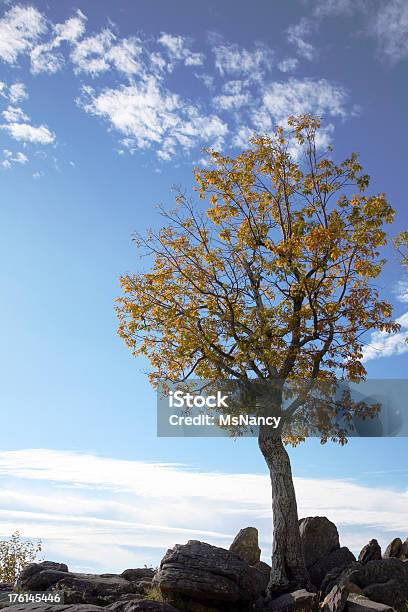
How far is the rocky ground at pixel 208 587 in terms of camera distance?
18.6m

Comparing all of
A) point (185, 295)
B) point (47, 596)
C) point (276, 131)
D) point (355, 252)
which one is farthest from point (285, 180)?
point (47, 596)

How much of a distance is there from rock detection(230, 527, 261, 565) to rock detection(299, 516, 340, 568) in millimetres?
2221

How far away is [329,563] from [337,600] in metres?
7.78

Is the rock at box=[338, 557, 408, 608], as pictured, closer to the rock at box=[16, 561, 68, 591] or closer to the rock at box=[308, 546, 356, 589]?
the rock at box=[308, 546, 356, 589]

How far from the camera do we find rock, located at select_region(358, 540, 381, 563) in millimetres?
24844

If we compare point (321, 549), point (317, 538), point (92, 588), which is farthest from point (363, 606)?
point (92, 588)

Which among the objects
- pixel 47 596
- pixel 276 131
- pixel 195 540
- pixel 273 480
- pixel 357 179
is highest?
pixel 276 131

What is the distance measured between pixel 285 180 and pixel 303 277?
525 cm

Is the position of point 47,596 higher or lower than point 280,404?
lower

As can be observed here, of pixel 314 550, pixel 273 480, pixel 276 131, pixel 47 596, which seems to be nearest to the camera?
pixel 47 596

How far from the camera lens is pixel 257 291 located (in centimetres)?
2773

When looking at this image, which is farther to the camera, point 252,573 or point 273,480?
point 273,480

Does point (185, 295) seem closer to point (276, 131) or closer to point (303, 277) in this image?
point (303, 277)

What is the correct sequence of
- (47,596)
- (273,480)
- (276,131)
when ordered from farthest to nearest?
(276,131) → (273,480) → (47,596)
